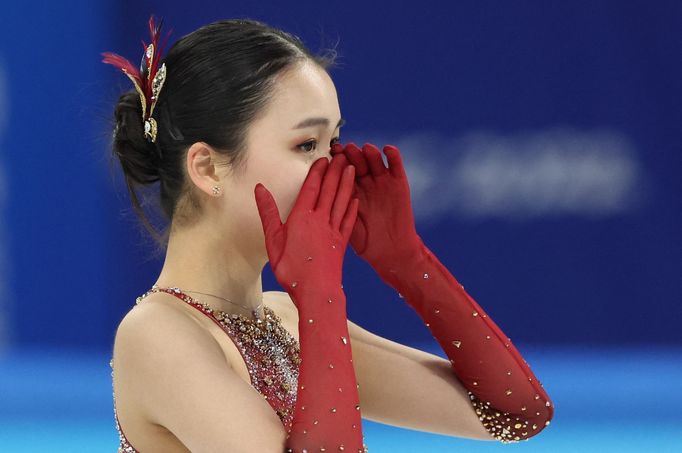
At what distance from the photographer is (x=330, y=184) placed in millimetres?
1760

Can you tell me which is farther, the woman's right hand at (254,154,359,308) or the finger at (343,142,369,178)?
the finger at (343,142,369,178)

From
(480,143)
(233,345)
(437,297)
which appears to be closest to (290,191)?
(233,345)

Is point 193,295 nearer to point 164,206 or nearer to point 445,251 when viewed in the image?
point 164,206

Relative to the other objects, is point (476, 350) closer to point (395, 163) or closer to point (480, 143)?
point (395, 163)

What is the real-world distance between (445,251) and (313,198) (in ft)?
9.27

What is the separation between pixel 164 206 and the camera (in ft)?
6.39

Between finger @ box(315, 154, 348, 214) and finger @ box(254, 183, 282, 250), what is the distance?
0.06 m

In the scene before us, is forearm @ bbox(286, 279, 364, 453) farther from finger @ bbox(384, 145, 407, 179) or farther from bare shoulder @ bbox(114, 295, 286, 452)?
finger @ bbox(384, 145, 407, 179)

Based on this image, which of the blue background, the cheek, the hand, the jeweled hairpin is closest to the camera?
the cheek

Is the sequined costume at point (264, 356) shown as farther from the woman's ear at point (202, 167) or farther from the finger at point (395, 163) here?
the finger at point (395, 163)

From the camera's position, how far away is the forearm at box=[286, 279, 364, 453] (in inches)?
62.0

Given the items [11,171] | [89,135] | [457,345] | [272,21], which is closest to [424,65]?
[272,21]

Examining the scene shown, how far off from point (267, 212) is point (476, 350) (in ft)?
1.60

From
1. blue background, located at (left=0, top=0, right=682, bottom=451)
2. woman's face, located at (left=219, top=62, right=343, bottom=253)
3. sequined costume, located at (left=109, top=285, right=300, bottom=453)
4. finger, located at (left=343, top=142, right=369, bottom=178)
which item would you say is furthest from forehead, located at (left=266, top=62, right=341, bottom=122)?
blue background, located at (left=0, top=0, right=682, bottom=451)
